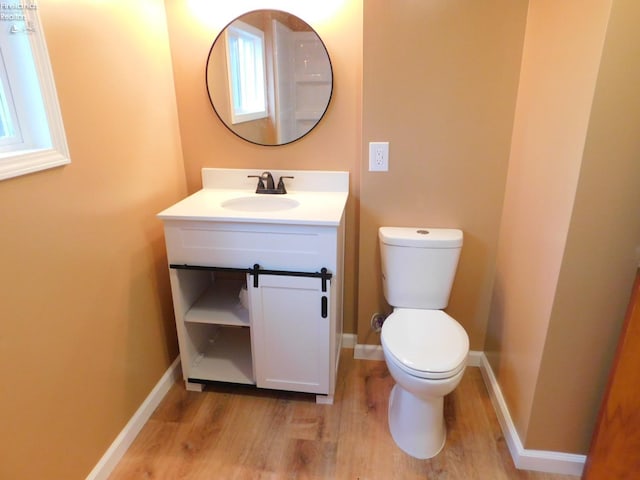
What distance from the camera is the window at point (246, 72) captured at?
1870 millimetres

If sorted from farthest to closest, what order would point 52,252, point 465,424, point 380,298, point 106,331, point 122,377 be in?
point 380,298 < point 465,424 < point 122,377 < point 106,331 < point 52,252

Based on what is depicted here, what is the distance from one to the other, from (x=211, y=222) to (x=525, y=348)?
134cm

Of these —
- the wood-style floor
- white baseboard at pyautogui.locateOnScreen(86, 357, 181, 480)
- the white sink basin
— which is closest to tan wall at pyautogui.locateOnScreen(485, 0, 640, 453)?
the wood-style floor

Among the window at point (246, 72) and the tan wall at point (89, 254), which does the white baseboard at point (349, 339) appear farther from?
the window at point (246, 72)

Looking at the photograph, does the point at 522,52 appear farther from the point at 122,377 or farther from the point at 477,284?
the point at 122,377

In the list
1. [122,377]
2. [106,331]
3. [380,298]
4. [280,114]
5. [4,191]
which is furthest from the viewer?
[380,298]

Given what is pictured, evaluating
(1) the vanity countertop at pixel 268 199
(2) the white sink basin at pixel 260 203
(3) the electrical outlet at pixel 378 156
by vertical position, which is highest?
(3) the electrical outlet at pixel 378 156

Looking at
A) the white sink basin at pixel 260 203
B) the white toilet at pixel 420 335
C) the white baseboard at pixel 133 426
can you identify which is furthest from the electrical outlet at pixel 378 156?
the white baseboard at pixel 133 426

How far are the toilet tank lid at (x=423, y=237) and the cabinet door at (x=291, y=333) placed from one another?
39 cm

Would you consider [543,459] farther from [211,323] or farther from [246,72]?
[246,72]

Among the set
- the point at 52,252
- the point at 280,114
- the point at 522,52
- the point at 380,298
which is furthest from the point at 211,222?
the point at 522,52

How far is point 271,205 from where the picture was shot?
197 cm

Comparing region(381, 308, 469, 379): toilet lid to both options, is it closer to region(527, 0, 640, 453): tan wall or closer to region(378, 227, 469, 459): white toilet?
region(378, 227, 469, 459): white toilet

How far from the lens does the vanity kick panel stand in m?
1.61
